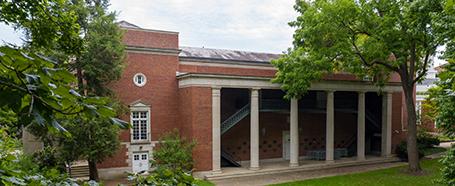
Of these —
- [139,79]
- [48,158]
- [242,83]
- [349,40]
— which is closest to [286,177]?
[242,83]

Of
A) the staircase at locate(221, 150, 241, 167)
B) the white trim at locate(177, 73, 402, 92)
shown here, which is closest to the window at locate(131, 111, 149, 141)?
the white trim at locate(177, 73, 402, 92)

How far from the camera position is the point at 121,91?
69.8 feet

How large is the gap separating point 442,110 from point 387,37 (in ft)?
27.4

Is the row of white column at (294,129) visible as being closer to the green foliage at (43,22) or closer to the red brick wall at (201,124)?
the red brick wall at (201,124)

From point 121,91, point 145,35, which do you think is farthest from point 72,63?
point 145,35

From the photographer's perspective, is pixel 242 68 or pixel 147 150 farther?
pixel 242 68

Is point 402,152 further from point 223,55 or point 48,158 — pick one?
point 48,158

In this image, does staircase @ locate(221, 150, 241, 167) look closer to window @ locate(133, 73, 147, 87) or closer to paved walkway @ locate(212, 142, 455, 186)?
paved walkway @ locate(212, 142, 455, 186)

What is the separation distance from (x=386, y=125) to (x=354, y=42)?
34.8 feet

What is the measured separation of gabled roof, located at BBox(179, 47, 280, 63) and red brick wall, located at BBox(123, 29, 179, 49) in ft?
5.46

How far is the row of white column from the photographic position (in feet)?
68.8

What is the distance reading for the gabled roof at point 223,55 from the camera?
85.7 feet

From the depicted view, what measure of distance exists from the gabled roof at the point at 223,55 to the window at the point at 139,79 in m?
3.40

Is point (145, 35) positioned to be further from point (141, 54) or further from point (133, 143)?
point (133, 143)
